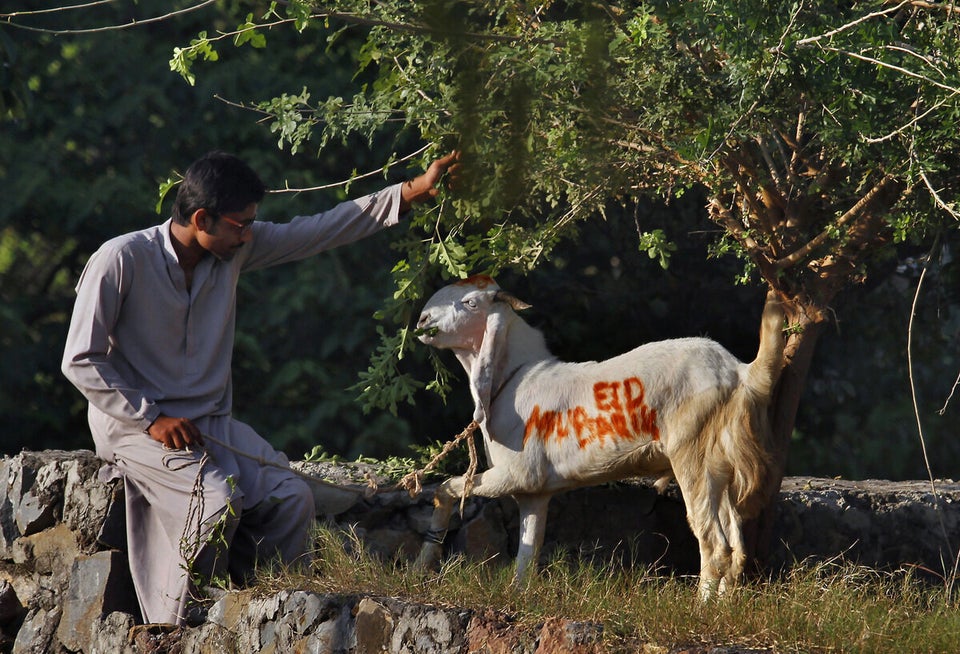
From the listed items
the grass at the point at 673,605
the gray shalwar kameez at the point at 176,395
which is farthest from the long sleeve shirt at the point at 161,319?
the grass at the point at 673,605

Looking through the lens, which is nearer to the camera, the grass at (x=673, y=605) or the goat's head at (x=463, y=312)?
the grass at (x=673, y=605)

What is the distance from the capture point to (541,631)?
13.8ft

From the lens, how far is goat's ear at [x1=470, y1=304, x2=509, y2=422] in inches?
219

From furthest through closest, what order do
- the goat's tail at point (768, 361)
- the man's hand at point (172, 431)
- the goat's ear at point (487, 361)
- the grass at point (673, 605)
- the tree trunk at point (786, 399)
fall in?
the goat's ear at point (487, 361) → the tree trunk at point (786, 399) → the goat's tail at point (768, 361) → the man's hand at point (172, 431) → the grass at point (673, 605)

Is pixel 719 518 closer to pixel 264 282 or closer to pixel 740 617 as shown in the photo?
pixel 740 617

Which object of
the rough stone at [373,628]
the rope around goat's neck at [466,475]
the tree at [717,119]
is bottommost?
the rough stone at [373,628]

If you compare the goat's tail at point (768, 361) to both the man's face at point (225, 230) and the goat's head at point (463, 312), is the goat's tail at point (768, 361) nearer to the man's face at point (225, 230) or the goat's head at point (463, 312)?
the goat's head at point (463, 312)

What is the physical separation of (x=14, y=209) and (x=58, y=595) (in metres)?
5.76

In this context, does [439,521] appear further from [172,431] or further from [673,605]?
[673,605]

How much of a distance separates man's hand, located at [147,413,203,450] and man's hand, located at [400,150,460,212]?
1.33 metres

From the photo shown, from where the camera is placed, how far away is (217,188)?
5.16m

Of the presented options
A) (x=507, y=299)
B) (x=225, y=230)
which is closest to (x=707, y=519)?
(x=507, y=299)

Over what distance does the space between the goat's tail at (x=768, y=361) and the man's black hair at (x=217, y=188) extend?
218cm

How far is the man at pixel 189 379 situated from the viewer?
16.6 feet
